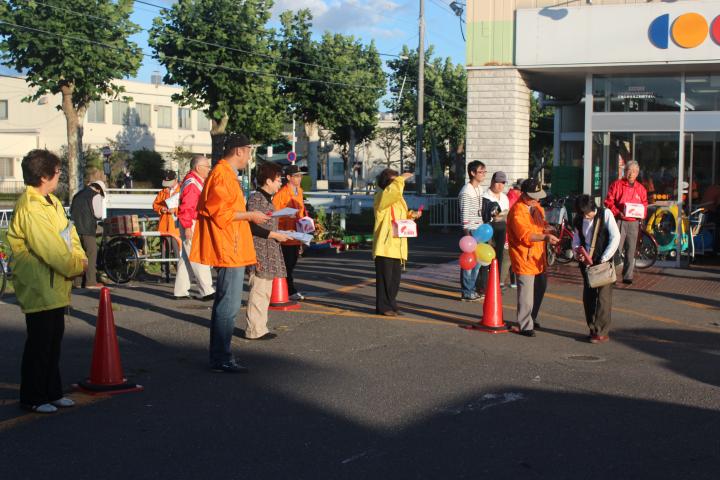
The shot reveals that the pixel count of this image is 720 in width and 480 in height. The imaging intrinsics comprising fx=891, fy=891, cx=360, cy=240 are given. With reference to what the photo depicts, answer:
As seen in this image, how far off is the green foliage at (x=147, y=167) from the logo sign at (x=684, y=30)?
44495 mm

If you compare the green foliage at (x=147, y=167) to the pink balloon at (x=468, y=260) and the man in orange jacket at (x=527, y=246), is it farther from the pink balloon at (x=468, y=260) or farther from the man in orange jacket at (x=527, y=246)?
the man in orange jacket at (x=527, y=246)

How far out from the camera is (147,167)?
57.3m

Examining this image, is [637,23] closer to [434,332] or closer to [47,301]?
[434,332]

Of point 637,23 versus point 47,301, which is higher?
point 637,23

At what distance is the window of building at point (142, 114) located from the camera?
2773 inches

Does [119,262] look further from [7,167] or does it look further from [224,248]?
[7,167]

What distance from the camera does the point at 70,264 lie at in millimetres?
6301

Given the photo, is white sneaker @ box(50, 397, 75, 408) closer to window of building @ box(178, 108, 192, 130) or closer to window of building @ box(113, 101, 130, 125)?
window of building @ box(113, 101, 130, 125)

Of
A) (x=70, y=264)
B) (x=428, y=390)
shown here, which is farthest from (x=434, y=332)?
(x=70, y=264)

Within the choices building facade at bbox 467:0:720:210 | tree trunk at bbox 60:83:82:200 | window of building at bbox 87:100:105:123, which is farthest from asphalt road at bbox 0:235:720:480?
window of building at bbox 87:100:105:123

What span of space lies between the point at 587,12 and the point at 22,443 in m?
13.3

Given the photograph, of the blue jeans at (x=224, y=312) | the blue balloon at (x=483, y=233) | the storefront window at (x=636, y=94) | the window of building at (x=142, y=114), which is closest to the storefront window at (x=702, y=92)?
the storefront window at (x=636, y=94)

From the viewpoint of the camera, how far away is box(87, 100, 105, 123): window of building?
65625mm

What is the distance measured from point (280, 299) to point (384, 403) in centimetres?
469
